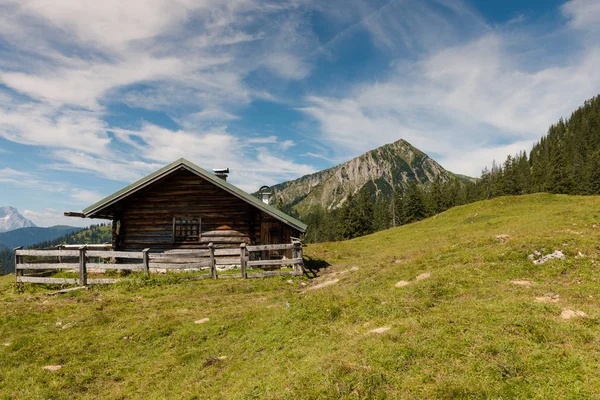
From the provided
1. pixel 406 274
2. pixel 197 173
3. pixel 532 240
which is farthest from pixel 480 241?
pixel 197 173

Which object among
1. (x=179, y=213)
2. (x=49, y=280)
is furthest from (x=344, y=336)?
(x=179, y=213)

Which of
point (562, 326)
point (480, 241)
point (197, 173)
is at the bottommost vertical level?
point (562, 326)

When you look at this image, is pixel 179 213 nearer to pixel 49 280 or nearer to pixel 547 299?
pixel 49 280

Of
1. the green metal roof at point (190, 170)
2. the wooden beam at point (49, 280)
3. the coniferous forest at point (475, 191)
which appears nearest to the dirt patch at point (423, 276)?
the green metal roof at point (190, 170)

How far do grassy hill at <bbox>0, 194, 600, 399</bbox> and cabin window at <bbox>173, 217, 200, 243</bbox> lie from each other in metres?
6.50

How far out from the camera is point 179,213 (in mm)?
20359

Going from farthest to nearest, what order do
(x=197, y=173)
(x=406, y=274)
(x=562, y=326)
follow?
(x=197, y=173) → (x=406, y=274) → (x=562, y=326)

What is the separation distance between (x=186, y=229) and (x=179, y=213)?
3.75 ft

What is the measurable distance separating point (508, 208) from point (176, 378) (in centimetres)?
4097

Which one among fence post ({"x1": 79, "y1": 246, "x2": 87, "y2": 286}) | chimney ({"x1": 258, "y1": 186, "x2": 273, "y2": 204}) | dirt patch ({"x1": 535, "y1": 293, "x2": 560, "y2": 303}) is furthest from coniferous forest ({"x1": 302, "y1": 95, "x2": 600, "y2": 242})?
dirt patch ({"x1": 535, "y1": 293, "x2": 560, "y2": 303})

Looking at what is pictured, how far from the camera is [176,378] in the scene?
6.70 metres

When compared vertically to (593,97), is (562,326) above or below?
below

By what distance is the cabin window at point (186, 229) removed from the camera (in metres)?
20.3

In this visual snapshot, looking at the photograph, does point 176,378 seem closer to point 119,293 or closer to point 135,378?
point 135,378
